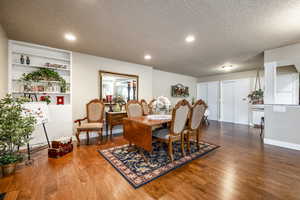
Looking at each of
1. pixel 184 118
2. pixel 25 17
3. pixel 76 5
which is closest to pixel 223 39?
pixel 184 118

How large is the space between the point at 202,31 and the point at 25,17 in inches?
116

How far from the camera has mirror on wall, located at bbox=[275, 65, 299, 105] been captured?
3973 mm

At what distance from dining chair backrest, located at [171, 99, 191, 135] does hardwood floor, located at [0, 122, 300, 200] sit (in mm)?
613

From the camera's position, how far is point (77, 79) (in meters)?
3.35

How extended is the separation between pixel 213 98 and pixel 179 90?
2000mm

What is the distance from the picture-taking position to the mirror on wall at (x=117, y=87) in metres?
3.76

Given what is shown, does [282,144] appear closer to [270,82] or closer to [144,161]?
[270,82]

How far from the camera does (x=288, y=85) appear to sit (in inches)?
163

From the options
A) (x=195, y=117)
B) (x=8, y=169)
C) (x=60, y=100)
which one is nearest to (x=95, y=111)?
(x=60, y=100)

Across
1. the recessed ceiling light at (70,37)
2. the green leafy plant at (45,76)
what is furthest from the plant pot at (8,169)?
the recessed ceiling light at (70,37)

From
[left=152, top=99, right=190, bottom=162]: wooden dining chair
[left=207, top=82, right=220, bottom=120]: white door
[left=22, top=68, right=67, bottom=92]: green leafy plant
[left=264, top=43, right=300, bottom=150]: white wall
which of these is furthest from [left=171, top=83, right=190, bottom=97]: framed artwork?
[left=22, top=68, right=67, bottom=92]: green leafy plant

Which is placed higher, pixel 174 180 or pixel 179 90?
pixel 179 90

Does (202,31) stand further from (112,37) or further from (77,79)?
(77,79)

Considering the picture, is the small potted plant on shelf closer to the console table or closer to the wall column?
the wall column
